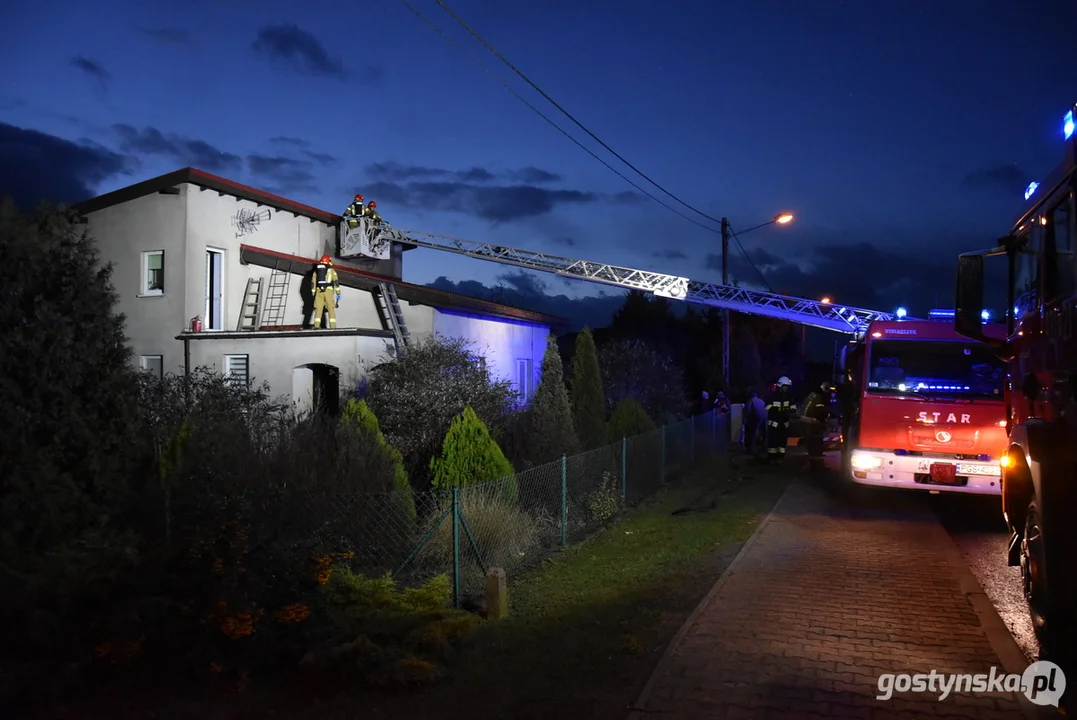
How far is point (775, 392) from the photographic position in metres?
17.9

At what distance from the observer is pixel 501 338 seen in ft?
63.3

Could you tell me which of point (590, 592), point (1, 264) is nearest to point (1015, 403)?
point (590, 592)

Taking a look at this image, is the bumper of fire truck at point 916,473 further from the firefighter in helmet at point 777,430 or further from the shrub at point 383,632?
the shrub at point 383,632

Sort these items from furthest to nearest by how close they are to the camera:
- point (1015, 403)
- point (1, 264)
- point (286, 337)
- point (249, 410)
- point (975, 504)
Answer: point (286, 337) → point (975, 504) → point (249, 410) → point (1015, 403) → point (1, 264)

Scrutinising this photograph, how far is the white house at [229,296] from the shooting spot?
14.9m

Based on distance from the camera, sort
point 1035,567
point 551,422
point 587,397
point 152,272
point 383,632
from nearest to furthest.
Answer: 1. point 383,632
2. point 1035,567
3. point 551,422
4. point 587,397
5. point 152,272

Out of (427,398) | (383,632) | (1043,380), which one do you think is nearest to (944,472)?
(1043,380)

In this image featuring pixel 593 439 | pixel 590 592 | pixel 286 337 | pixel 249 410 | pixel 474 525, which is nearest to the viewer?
pixel 590 592

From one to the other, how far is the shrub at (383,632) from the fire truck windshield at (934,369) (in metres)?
7.91

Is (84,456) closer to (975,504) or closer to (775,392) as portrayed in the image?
(975,504)

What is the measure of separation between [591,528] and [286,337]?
7.74 metres

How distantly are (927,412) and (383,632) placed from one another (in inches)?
343

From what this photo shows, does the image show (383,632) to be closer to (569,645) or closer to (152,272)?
(569,645)

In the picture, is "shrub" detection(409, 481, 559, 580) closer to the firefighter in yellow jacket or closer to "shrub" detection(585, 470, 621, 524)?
"shrub" detection(585, 470, 621, 524)
